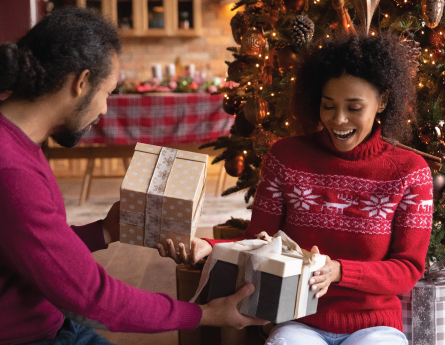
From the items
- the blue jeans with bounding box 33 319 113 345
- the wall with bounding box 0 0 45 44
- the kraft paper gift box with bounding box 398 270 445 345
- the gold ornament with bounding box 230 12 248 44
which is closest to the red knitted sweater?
the kraft paper gift box with bounding box 398 270 445 345

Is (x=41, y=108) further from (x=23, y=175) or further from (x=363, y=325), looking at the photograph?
(x=363, y=325)

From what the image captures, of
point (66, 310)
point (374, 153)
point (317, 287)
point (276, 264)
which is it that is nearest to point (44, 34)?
point (66, 310)

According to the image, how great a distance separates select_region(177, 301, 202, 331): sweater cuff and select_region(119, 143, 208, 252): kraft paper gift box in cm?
21

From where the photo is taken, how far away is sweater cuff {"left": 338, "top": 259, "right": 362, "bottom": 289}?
1.14 m

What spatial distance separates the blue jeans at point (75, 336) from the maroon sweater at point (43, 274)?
51 millimetres

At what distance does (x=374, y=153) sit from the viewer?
4.27ft

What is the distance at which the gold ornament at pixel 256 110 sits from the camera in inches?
73.5

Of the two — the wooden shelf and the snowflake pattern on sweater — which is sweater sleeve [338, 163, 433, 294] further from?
the wooden shelf

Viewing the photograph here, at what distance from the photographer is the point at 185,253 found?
3.79ft

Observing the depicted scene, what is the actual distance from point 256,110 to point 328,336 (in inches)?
37.4

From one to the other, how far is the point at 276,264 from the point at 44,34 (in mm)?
640

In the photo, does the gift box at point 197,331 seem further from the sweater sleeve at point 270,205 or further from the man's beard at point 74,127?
the man's beard at point 74,127

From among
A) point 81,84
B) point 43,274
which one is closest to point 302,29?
point 81,84

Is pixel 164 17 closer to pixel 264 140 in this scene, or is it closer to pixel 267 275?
pixel 264 140
